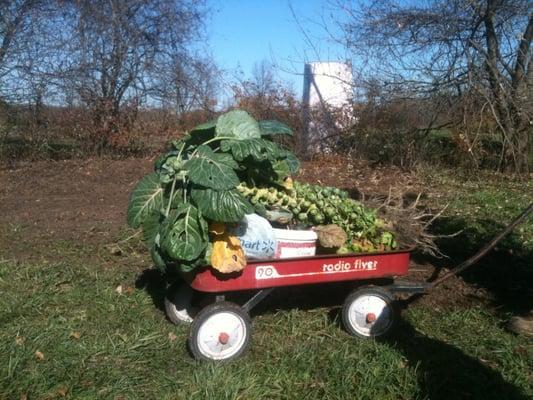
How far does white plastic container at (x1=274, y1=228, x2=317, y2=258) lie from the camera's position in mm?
3697

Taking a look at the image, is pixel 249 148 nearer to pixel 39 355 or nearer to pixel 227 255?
pixel 227 255

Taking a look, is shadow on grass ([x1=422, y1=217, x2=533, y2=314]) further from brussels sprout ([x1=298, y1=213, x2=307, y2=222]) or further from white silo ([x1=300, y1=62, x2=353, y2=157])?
white silo ([x1=300, y1=62, x2=353, y2=157])

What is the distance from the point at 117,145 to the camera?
40.0 feet

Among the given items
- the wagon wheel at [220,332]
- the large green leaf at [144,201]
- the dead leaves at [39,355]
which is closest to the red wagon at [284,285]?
the wagon wheel at [220,332]

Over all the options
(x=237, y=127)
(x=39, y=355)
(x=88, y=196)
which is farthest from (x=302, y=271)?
(x=88, y=196)

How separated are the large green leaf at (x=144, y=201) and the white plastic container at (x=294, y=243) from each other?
83 cm

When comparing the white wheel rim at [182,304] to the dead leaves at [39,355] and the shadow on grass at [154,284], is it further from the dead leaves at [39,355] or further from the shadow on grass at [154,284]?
the dead leaves at [39,355]

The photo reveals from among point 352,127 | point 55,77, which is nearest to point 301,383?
point 352,127

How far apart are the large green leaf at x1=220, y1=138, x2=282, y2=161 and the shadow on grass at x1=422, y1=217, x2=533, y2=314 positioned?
234 centimetres

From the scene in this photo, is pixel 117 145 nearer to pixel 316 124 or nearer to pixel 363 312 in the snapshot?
pixel 316 124

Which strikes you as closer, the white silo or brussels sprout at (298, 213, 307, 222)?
brussels sprout at (298, 213, 307, 222)

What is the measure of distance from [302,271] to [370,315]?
2.04 ft

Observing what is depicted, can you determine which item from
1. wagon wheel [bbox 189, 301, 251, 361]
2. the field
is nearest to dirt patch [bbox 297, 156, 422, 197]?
the field

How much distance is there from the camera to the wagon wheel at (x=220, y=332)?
3498mm
